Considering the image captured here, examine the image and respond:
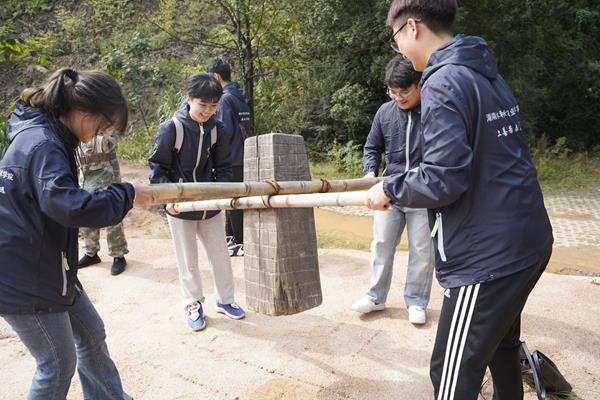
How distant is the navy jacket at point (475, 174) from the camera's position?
1.75 m

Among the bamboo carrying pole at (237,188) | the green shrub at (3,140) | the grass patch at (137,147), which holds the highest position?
the green shrub at (3,140)

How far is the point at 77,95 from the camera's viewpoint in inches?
77.8

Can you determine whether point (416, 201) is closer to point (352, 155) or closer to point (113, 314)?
point (113, 314)

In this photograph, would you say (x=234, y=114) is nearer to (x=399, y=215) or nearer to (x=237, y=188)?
(x=399, y=215)

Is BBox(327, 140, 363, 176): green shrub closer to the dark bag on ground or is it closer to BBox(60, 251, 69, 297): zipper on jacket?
the dark bag on ground

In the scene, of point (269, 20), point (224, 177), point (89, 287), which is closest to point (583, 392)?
point (224, 177)

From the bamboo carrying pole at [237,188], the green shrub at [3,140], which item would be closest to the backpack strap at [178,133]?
the bamboo carrying pole at [237,188]

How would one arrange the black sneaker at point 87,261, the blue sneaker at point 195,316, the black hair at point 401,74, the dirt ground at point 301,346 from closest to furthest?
the dirt ground at point 301,346
the black hair at point 401,74
the blue sneaker at point 195,316
the black sneaker at point 87,261

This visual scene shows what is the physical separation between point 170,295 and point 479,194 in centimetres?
343

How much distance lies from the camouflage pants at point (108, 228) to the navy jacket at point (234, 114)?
1259 mm

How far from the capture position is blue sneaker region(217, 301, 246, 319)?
12.8ft

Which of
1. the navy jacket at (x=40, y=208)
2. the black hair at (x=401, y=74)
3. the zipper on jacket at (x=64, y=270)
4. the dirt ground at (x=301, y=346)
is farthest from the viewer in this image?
the black hair at (x=401, y=74)

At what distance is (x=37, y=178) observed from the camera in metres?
1.90

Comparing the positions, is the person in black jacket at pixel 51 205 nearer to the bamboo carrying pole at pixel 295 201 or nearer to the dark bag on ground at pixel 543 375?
the bamboo carrying pole at pixel 295 201
